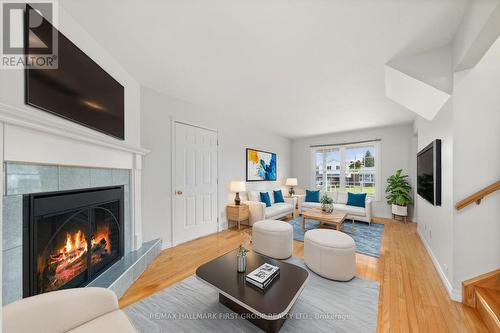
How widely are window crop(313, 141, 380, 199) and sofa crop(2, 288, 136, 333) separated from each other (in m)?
5.60

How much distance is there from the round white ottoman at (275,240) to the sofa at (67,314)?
184 centimetres

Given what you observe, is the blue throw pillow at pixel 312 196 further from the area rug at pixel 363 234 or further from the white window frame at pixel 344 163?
the white window frame at pixel 344 163

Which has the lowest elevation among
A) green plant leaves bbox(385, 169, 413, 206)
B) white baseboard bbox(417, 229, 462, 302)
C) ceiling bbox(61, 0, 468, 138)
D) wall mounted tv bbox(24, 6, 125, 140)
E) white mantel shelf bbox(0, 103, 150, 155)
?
white baseboard bbox(417, 229, 462, 302)

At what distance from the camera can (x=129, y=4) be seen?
1.55 metres

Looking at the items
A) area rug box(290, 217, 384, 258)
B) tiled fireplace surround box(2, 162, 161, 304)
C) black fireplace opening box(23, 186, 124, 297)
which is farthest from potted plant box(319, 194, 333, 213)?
black fireplace opening box(23, 186, 124, 297)

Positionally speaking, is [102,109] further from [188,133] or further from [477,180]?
[477,180]

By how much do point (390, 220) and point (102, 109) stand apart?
5723 millimetres

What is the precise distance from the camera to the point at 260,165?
5.15 m

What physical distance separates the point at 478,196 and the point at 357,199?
3.06 metres

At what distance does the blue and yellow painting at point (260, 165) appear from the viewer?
4.82 metres

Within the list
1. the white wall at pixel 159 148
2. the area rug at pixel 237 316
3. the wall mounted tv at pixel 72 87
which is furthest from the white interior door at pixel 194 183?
the area rug at pixel 237 316

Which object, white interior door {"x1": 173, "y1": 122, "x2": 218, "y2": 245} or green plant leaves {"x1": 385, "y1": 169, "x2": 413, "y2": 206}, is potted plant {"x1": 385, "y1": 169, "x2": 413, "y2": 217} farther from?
white interior door {"x1": 173, "y1": 122, "x2": 218, "y2": 245}

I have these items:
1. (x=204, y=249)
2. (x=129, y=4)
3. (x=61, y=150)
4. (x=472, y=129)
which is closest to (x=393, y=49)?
(x=472, y=129)

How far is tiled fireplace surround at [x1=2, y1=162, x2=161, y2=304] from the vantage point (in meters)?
1.30
